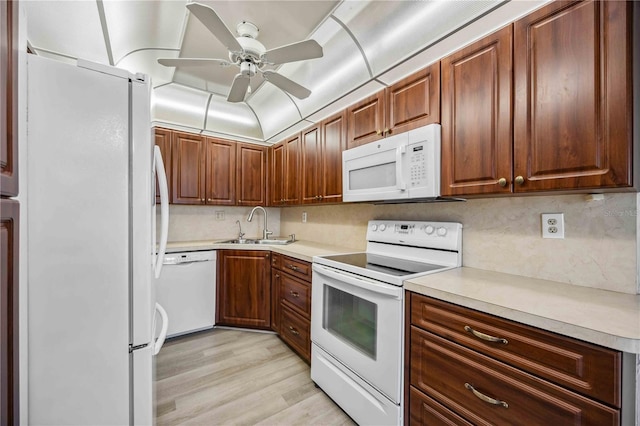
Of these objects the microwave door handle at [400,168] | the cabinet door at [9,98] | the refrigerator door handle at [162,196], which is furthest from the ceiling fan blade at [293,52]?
the cabinet door at [9,98]

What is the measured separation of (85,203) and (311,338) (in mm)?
1594

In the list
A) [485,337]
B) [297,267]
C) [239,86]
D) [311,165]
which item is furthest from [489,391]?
[239,86]

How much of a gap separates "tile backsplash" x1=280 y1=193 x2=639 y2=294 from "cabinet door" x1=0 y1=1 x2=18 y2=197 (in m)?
2.01

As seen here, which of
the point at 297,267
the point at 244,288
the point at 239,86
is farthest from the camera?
the point at 244,288

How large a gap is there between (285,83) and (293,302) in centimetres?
181

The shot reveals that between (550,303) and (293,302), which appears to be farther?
(293,302)

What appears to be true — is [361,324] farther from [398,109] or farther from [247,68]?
[247,68]

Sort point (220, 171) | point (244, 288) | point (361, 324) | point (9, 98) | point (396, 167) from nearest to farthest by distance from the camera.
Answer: point (9, 98) < point (361, 324) < point (396, 167) < point (244, 288) < point (220, 171)

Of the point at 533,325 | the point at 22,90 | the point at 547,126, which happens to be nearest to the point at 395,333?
the point at 533,325

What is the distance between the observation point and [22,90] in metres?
0.81

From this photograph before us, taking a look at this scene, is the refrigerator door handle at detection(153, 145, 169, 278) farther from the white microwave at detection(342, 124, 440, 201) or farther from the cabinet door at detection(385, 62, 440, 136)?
the cabinet door at detection(385, 62, 440, 136)

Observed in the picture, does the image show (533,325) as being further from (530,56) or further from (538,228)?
(530,56)

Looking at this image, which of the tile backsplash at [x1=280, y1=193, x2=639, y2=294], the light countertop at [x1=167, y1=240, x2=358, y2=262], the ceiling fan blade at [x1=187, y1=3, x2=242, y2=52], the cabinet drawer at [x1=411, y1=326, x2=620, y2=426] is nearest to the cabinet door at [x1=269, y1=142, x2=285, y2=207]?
the light countertop at [x1=167, y1=240, x2=358, y2=262]

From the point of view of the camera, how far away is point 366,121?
1.93 metres
